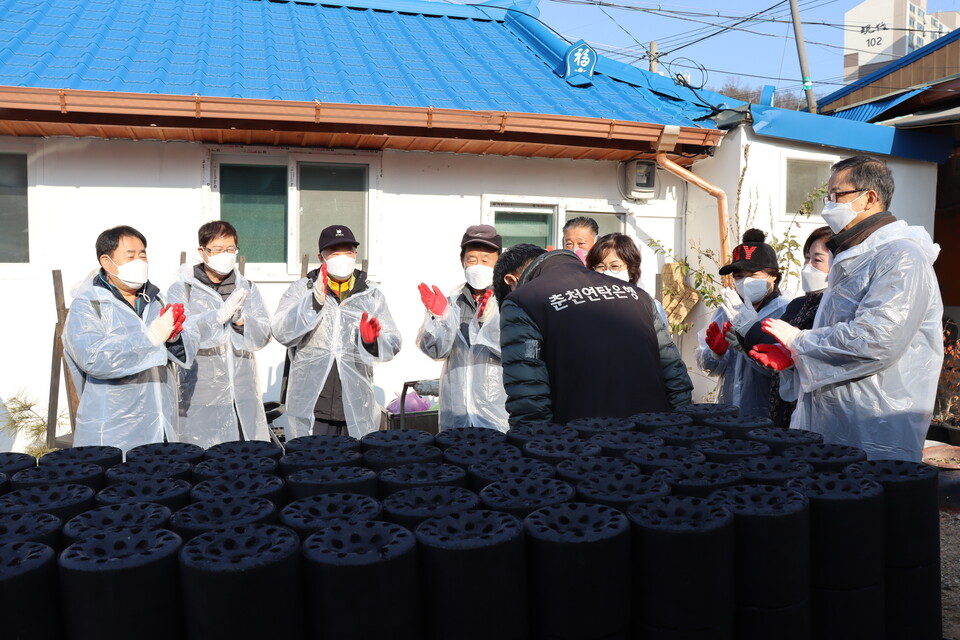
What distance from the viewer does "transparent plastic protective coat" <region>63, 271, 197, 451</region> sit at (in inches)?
134

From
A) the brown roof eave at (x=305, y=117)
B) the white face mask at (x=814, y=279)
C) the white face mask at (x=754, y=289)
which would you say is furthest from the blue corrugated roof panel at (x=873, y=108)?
the white face mask at (x=814, y=279)

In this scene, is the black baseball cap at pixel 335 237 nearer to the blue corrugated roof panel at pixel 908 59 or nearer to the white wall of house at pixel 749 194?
the white wall of house at pixel 749 194

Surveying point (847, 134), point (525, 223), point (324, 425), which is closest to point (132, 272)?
point (324, 425)

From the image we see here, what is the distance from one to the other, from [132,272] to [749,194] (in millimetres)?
5390

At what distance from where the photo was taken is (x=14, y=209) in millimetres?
5500

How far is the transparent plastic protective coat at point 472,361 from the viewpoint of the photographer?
13.9 feet

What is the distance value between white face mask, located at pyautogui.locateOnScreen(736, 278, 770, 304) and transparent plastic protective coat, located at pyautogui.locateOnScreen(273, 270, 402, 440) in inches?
81.5

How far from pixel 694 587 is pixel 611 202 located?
5.76 metres

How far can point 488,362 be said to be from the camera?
430 centimetres

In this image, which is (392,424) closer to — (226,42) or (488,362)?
(488,362)

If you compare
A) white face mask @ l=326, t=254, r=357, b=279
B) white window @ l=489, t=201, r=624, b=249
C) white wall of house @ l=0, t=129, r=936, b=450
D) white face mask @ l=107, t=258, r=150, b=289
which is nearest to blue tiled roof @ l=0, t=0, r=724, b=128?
white wall of house @ l=0, t=129, r=936, b=450

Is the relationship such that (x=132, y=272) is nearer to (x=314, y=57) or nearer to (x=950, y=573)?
(x=314, y=57)

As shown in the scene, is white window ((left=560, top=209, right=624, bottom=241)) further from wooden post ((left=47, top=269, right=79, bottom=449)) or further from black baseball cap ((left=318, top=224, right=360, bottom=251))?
wooden post ((left=47, top=269, right=79, bottom=449))

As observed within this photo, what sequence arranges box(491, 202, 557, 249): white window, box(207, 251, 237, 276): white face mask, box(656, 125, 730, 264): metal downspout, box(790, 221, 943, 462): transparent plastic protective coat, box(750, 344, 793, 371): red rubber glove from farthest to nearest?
box(491, 202, 557, 249): white window, box(656, 125, 730, 264): metal downspout, box(207, 251, 237, 276): white face mask, box(750, 344, 793, 371): red rubber glove, box(790, 221, 943, 462): transparent plastic protective coat
